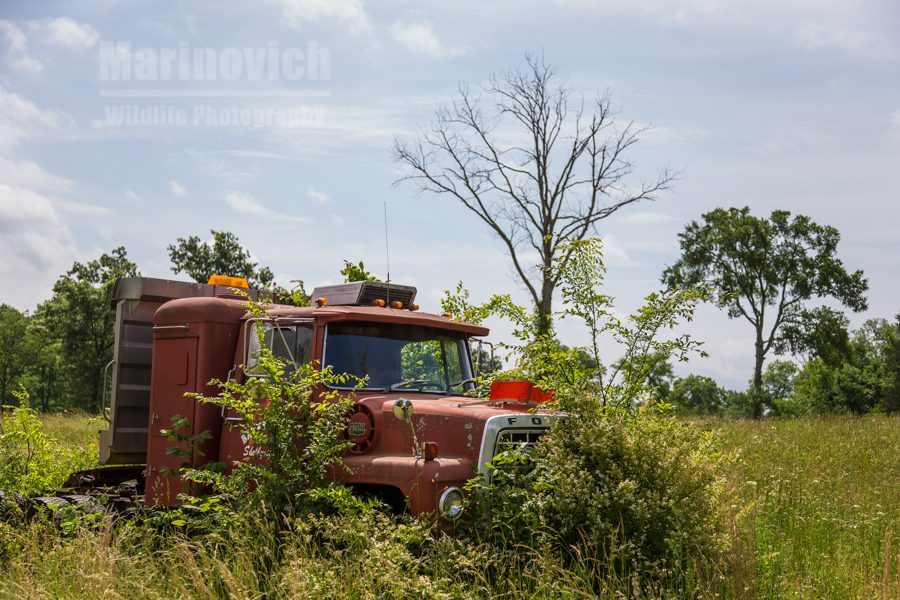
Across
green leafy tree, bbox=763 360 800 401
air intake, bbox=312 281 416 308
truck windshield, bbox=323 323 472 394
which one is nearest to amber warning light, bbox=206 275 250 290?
air intake, bbox=312 281 416 308

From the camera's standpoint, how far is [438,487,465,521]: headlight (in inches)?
265

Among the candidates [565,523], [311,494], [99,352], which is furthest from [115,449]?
[99,352]

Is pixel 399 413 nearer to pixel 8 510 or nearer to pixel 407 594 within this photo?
pixel 407 594

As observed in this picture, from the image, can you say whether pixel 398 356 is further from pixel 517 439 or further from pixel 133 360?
pixel 133 360

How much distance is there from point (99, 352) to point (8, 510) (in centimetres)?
3746

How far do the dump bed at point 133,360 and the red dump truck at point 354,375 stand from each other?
12 mm

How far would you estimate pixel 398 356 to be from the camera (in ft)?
27.3

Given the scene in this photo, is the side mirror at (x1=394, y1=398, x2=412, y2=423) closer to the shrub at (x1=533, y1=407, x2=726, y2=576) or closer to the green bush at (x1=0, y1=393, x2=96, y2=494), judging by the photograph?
the shrub at (x1=533, y1=407, x2=726, y2=576)

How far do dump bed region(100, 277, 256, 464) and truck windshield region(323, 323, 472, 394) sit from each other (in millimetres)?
2768

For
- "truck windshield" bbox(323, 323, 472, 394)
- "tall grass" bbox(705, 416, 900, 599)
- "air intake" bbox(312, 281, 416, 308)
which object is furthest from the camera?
"air intake" bbox(312, 281, 416, 308)

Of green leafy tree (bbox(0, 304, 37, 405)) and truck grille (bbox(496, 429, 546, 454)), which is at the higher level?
green leafy tree (bbox(0, 304, 37, 405))

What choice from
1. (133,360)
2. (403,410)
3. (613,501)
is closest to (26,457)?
(133,360)

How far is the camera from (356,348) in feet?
26.6

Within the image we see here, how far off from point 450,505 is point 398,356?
197cm
